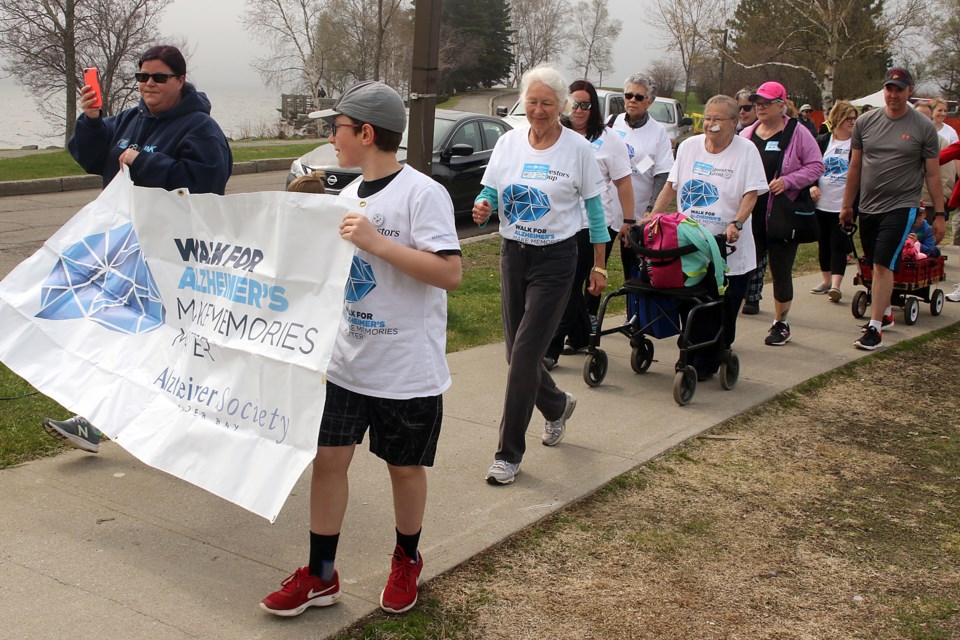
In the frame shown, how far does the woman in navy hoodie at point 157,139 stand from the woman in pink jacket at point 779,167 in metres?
4.54

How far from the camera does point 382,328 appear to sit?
3.42 m

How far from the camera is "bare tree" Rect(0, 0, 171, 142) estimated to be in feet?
64.5

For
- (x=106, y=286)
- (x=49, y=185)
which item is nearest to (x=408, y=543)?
(x=106, y=286)

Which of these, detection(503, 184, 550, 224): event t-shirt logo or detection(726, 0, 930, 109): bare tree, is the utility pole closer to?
detection(503, 184, 550, 224): event t-shirt logo

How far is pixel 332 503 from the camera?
354 centimetres

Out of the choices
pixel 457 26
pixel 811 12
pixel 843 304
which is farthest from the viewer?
pixel 457 26

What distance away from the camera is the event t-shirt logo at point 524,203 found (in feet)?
16.6

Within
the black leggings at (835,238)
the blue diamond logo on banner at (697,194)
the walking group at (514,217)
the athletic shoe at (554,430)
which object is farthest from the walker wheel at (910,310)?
the athletic shoe at (554,430)

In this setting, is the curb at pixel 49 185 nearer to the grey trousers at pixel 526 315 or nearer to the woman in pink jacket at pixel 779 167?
the woman in pink jacket at pixel 779 167

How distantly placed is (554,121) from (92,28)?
1780cm

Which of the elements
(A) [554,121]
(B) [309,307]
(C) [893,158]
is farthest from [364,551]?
(C) [893,158]

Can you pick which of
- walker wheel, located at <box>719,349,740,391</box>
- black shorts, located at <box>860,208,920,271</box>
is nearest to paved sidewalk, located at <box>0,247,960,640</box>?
walker wheel, located at <box>719,349,740,391</box>

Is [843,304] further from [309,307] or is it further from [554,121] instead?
[309,307]

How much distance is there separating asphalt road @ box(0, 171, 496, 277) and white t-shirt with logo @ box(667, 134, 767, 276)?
268 inches
